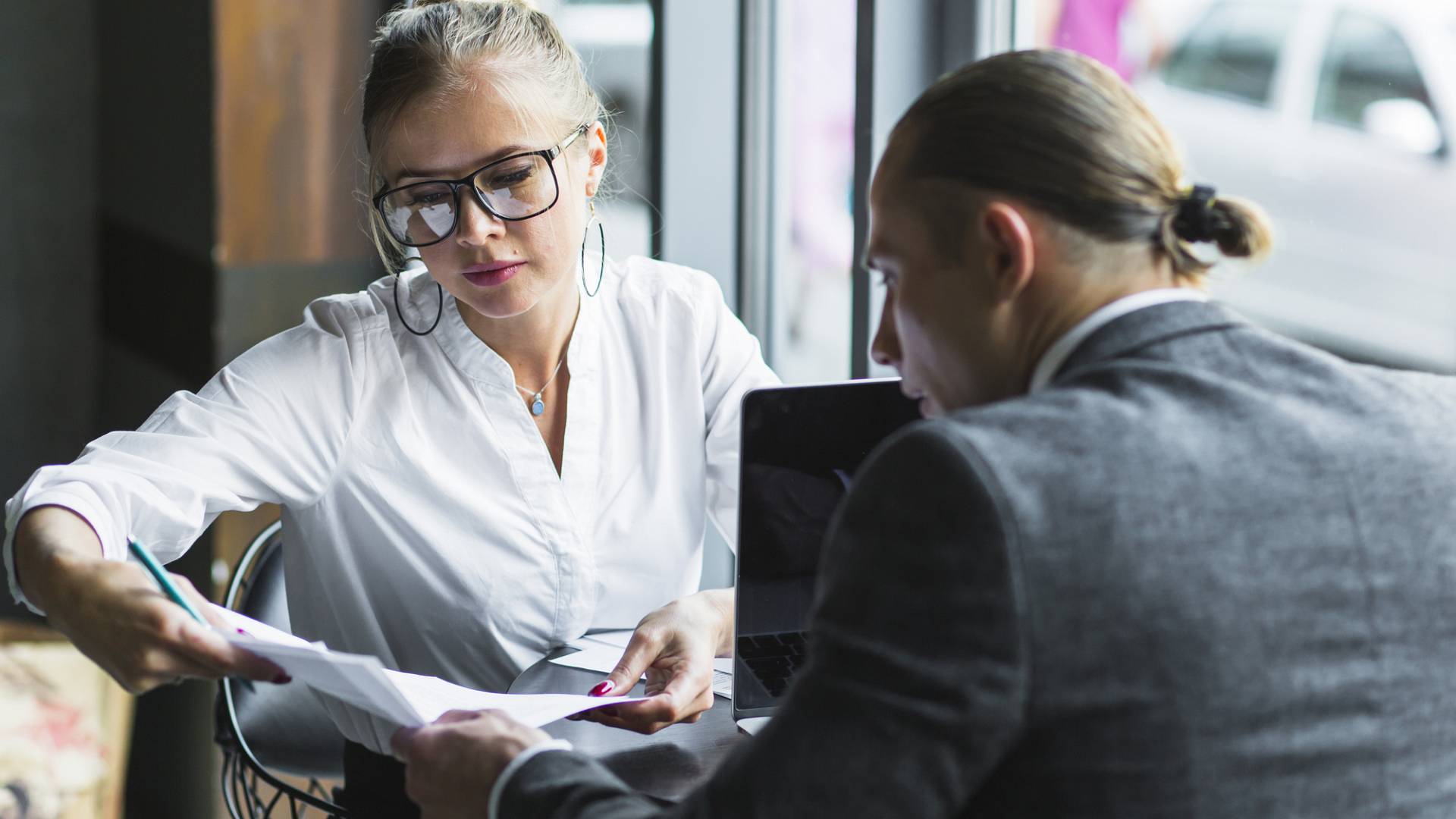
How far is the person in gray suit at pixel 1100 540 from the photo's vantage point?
782 millimetres

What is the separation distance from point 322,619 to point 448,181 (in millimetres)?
584

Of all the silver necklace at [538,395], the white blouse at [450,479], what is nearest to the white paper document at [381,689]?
the white blouse at [450,479]

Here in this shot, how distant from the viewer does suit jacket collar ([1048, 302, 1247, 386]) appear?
0.90 metres

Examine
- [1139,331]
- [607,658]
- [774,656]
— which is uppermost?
[1139,331]

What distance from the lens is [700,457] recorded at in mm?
1818

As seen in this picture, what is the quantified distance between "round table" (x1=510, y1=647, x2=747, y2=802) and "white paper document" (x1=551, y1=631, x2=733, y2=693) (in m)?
0.04

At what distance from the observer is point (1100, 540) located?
0.79m

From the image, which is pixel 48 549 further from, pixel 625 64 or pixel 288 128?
pixel 625 64

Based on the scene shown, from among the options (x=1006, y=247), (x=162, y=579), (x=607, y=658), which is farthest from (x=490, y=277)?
(x=1006, y=247)

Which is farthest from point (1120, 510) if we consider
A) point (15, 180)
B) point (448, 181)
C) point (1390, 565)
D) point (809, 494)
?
point (15, 180)

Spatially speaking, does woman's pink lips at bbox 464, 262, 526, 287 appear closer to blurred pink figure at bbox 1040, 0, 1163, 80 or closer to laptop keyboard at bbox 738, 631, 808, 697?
laptop keyboard at bbox 738, 631, 808, 697

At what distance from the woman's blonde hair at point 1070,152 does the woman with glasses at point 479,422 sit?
0.68m

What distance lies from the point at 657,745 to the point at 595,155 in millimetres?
786

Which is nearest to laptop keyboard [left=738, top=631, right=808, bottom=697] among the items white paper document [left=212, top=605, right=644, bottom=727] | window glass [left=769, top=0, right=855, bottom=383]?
white paper document [left=212, top=605, right=644, bottom=727]
